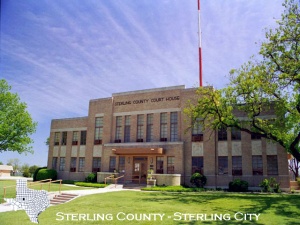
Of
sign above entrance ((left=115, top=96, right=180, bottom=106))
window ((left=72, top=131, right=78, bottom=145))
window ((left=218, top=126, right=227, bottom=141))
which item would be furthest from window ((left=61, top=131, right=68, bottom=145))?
window ((left=218, top=126, right=227, bottom=141))

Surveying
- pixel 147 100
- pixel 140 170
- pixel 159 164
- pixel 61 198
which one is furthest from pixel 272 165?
pixel 61 198

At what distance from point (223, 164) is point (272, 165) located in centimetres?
441

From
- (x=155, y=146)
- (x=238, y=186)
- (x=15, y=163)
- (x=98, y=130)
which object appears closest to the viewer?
(x=238, y=186)

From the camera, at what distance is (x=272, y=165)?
2561 centimetres

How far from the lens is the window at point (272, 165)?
83.5 feet

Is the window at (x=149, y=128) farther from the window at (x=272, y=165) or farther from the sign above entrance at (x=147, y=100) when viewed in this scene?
the window at (x=272, y=165)

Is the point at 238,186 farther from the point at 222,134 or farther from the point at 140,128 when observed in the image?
the point at 140,128

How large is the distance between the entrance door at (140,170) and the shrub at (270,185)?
1160cm

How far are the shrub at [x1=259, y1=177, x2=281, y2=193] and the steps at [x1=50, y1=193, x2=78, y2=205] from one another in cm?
1567

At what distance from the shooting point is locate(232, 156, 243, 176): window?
26.4 meters

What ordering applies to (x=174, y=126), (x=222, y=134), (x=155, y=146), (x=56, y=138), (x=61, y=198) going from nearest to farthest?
(x=61, y=198), (x=222, y=134), (x=155, y=146), (x=174, y=126), (x=56, y=138)

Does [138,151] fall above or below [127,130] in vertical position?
below

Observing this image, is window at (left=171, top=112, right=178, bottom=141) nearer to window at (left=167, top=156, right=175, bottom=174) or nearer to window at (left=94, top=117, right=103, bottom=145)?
window at (left=167, top=156, right=175, bottom=174)

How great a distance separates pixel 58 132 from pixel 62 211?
24.9 m
